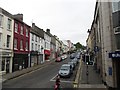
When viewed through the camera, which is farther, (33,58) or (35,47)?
(35,47)

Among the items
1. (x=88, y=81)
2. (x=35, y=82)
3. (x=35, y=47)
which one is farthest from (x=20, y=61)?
(x=88, y=81)

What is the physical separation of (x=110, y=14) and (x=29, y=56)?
26.1 metres

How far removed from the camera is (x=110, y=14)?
1870 cm

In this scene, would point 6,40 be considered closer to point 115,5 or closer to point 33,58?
point 33,58

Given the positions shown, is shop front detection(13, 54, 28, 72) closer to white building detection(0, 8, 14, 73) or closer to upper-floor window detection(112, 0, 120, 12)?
white building detection(0, 8, 14, 73)

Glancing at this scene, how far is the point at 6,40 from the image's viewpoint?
30.8 m

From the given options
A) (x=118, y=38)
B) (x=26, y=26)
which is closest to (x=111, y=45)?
(x=118, y=38)

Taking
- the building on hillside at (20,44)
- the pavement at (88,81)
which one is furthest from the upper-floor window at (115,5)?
the building on hillside at (20,44)

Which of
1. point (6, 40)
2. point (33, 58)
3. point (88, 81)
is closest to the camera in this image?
point (88, 81)

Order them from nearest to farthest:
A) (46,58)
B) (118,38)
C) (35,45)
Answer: (118,38), (35,45), (46,58)

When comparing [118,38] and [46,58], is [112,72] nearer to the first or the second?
[118,38]

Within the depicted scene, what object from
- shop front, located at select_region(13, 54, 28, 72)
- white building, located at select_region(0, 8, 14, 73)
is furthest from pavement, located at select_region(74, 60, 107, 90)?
shop front, located at select_region(13, 54, 28, 72)

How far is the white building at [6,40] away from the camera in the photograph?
29484 mm

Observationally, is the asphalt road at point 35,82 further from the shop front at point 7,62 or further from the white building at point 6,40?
the white building at point 6,40
